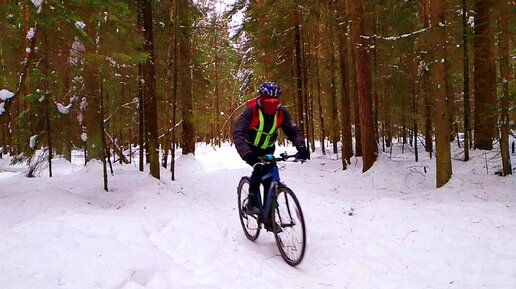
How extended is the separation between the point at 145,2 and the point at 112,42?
2.70 meters

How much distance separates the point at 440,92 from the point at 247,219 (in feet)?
16.5

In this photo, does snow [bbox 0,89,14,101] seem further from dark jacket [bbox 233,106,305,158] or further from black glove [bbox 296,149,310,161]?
black glove [bbox 296,149,310,161]

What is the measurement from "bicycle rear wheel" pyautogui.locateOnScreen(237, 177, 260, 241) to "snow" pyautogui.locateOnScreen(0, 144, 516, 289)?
6.6 inches

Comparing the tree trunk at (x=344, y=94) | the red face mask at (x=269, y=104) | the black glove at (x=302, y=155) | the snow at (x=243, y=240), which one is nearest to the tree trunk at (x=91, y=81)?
the snow at (x=243, y=240)

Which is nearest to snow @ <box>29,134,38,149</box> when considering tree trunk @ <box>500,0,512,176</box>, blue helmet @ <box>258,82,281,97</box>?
blue helmet @ <box>258,82,281,97</box>

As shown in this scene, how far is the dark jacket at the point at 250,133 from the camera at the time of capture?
17.1ft

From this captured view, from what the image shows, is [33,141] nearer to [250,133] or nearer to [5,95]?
[5,95]

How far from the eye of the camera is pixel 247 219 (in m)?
6.23

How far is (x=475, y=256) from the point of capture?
4.85m

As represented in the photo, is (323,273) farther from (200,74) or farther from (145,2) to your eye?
(200,74)

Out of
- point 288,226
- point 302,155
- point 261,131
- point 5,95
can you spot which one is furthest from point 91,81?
point 288,226

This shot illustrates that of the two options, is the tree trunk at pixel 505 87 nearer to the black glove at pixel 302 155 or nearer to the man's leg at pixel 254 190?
the black glove at pixel 302 155

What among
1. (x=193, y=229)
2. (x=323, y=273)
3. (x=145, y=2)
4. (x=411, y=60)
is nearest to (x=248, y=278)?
(x=323, y=273)

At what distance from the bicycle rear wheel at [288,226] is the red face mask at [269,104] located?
1.11 m
